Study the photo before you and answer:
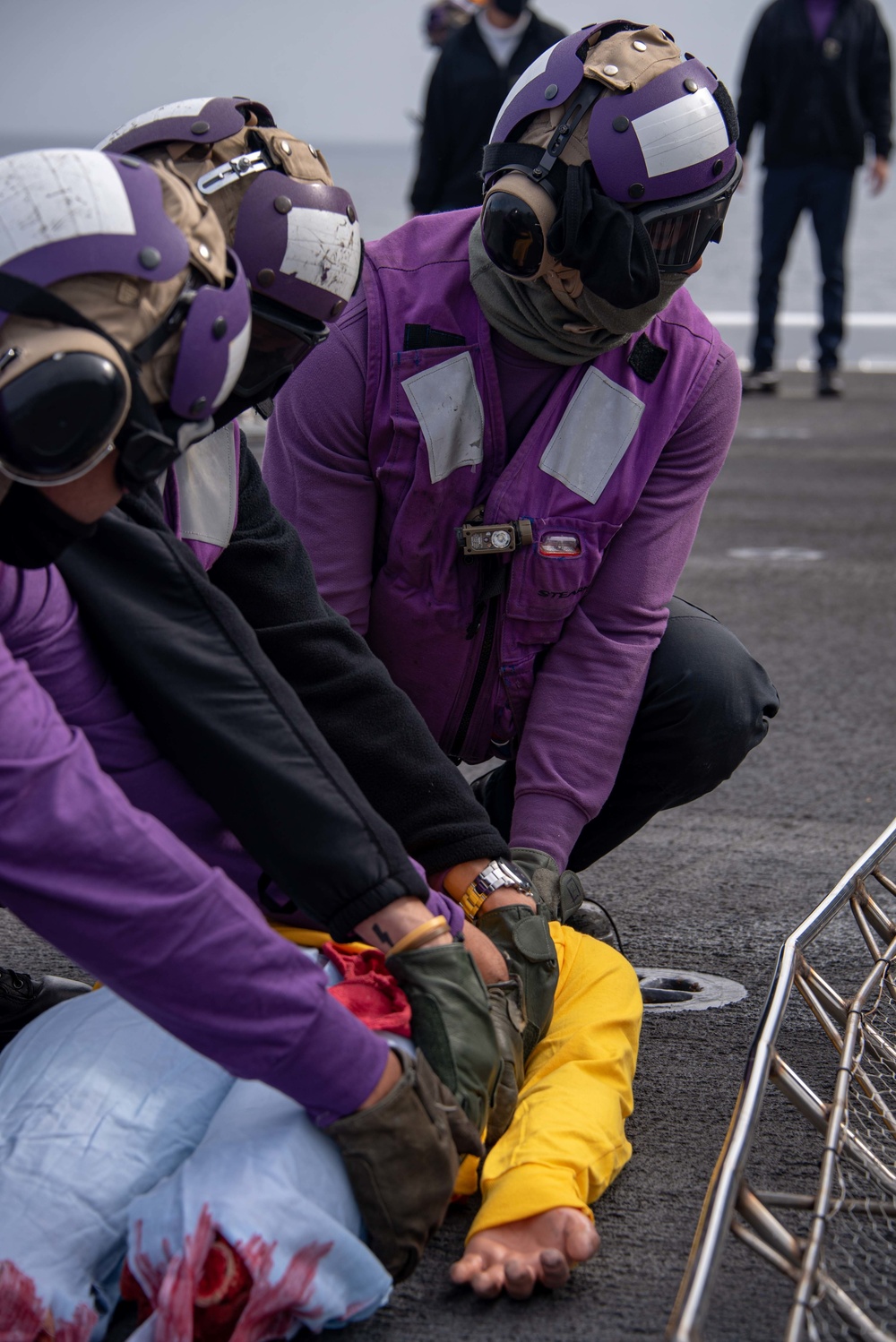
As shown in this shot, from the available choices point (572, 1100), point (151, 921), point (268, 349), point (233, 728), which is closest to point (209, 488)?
point (268, 349)

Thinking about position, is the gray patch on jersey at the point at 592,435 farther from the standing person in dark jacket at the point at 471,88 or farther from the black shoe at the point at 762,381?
the black shoe at the point at 762,381

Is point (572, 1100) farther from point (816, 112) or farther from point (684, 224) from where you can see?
point (816, 112)

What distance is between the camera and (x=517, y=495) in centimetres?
258

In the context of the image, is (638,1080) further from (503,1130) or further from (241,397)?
(241,397)

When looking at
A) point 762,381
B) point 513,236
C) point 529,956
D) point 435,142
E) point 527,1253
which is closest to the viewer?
point 527,1253

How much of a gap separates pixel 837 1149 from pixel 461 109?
6.72 m

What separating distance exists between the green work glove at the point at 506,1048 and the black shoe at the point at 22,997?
0.66 m

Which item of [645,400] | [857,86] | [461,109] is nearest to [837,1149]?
[645,400]

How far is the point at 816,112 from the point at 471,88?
3129mm

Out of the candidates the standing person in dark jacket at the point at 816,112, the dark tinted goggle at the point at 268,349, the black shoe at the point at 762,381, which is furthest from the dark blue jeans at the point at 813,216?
the dark tinted goggle at the point at 268,349

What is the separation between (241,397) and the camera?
77.7 inches

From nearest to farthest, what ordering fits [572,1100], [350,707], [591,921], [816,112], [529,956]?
1. [572,1100]
2. [529,956]
3. [350,707]
4. [591,921]
5. [816,112]

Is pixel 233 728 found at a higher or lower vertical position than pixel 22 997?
higher

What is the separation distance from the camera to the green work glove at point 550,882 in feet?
7.89
